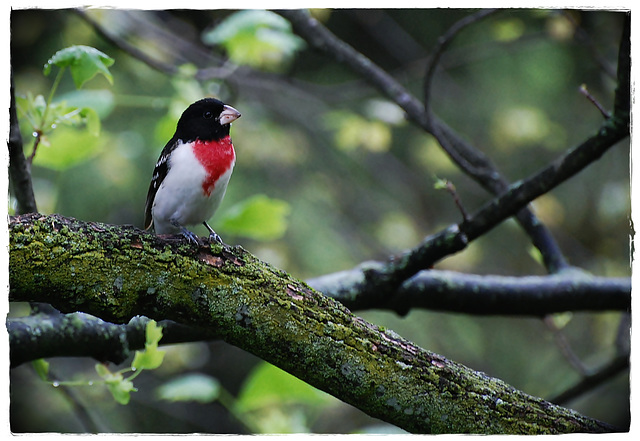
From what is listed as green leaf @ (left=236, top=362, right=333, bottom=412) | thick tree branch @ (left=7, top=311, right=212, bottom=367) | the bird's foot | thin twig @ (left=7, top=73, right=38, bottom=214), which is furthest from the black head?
green leaf @ (left=236, top=362, right=333, bottom=412)

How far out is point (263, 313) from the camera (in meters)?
1.03

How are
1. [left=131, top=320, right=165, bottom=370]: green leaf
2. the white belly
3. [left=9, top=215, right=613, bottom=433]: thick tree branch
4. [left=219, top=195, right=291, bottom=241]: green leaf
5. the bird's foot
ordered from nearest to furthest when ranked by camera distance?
[left=9, top=215, right=613, bottom=433]: thick tree branch
the bird's foot
[left=131, top=320, right=165, bottom=370]: green leaf
the white belly
[left=219, top=195, right=291, bottom=241]: green leaf

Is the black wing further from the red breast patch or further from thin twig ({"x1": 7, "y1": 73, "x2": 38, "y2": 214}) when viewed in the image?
thin twig ({"x1": 7, "y1": 73, "x2": 38, "y2": 214})

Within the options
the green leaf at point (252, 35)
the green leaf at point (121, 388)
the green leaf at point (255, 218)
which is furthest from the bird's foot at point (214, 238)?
the green leaf at point (252, 35)

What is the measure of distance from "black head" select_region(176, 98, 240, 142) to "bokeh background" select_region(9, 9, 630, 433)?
24cm

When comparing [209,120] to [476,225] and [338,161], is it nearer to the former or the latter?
[476,225]

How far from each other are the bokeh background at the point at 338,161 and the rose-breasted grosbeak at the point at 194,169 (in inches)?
7.7

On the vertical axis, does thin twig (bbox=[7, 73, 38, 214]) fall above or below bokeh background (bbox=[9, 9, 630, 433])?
below

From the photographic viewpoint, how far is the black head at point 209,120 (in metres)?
1.37

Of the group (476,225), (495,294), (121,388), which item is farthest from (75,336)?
(495,294)

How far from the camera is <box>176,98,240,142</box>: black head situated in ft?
4.50

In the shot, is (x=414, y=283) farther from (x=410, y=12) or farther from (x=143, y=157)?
(x=143, y=157)

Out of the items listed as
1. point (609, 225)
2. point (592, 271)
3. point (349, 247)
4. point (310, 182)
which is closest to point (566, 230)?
point (592, 271)

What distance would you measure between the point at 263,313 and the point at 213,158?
1.39 ft
